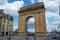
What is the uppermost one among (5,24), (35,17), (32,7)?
(32,7)

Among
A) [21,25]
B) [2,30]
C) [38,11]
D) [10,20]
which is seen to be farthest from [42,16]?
[10,20]

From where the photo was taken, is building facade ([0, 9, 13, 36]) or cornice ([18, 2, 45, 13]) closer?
cornice ([18, 2, 45, 13])

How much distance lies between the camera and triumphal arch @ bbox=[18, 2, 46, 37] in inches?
1398

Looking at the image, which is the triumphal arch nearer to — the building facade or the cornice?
the cornice

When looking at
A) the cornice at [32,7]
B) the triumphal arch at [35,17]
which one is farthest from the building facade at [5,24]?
the cornice at [32,7]

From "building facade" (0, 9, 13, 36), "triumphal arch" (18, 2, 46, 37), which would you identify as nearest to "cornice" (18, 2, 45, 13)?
"triumphal arch" (18, 2, 46, 37)

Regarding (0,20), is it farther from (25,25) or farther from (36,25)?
(36,25)

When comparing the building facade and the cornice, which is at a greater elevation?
the cornice

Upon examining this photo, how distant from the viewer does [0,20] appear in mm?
56969

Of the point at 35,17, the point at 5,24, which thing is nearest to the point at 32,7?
the point at 35,17

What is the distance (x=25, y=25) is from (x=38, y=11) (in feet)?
21.2

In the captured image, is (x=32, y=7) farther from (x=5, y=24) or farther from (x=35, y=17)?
(x=5, y=24)

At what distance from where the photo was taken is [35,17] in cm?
3762

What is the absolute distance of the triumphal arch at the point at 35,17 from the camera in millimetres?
35500
